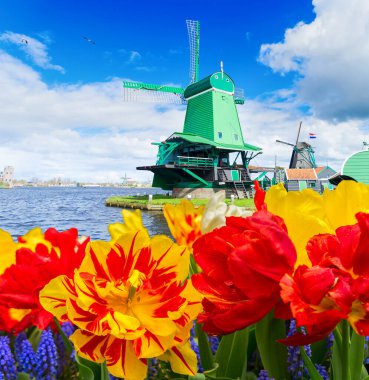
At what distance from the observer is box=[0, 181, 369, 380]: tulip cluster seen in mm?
477

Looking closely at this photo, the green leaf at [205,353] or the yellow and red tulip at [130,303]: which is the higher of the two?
the yellow and red tulip at [130,303]

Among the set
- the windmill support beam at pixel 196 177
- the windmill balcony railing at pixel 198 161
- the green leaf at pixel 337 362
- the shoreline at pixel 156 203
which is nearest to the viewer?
the green leaf at pixel 337 362

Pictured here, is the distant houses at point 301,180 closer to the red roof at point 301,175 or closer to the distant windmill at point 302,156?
the red roof at point 301,175

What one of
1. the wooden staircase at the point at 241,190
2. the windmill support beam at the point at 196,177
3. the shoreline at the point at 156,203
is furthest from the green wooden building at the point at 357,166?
the windmill support beam at the point at 196,177

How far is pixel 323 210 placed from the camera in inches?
25.4

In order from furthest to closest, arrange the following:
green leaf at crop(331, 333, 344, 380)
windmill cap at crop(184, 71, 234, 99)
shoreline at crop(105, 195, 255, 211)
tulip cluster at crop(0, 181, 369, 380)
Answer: windmill cap at crop(184, 71, 234, 99) < shoreline at crop(105, 195, 255, 211) < green leaf at crop(331, 333, 344, 380) < tulip cluster at crop(0, 181, 369, 380)

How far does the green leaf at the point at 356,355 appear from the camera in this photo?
0.57 metres

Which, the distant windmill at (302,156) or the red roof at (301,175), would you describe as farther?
the distant windmill at (302,156)

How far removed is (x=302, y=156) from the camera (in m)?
40.8

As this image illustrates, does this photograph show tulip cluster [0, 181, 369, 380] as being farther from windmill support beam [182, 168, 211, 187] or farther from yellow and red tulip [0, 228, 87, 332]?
windmill support beam [182, 168, 211, 187]

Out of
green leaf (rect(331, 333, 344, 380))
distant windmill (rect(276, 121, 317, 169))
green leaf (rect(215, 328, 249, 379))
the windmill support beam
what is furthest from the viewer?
distant windmill (rect(276, 121, 317, 169))

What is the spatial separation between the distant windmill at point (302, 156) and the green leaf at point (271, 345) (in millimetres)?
41831

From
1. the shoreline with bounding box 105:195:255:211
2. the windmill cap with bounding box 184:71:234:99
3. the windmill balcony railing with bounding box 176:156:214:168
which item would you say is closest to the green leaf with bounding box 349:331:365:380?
the shoreline with bounding box 105:195:255:211

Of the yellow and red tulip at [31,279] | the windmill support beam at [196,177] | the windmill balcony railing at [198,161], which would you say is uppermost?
the windmill balcony railing at [198,161]
